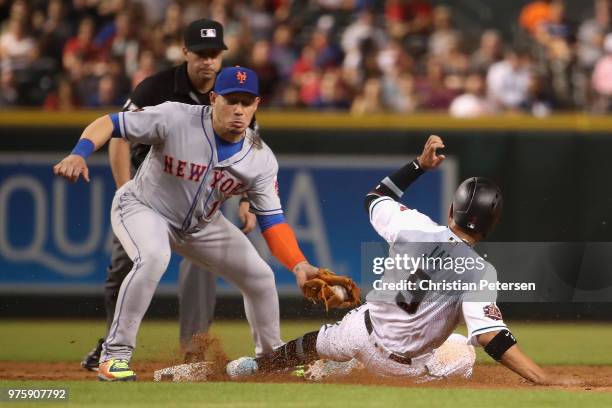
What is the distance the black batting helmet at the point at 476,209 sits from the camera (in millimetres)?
5855

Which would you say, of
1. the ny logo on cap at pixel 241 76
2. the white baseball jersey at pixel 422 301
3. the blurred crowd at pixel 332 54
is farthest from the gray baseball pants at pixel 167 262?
the blurred crowd at pixel 332 54

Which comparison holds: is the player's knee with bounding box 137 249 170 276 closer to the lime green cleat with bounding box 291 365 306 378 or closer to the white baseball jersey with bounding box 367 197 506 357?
the lime green cleat with bounding box 291 365 306 378

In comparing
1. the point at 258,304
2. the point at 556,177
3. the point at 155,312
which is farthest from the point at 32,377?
the point at 556,177

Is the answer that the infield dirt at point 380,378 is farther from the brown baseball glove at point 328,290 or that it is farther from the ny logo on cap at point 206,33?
the ny logo on cap at point 206,33

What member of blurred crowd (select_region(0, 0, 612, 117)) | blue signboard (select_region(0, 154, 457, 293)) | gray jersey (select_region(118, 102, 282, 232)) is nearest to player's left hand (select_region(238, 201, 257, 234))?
gray jersey (select_region(118, 102, 282, 232))

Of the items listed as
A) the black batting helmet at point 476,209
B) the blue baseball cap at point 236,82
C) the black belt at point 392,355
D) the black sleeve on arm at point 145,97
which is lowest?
the black belt at point 392,355

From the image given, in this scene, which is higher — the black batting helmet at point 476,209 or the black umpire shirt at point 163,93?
the black umpire shirt at point 163,93

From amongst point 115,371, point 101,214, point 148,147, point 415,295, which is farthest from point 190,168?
point 101,214

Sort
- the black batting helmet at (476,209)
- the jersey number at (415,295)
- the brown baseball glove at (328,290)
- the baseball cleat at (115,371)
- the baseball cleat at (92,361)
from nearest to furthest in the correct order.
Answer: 1. the black batting helmet at (476,209)
2. the jersey number at (415,295)
3. the brown baseball glove at (328,290)
4. the baseball cleat at (115,371)
5. the baseball cleat at (92,361)

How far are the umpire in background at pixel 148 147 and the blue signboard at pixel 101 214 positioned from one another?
259cm

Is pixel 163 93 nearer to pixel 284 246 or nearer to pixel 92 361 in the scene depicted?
pixel 284 246

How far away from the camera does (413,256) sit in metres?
6.01

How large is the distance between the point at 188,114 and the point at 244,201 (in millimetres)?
1034

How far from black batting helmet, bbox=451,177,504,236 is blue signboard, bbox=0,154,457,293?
420cm
